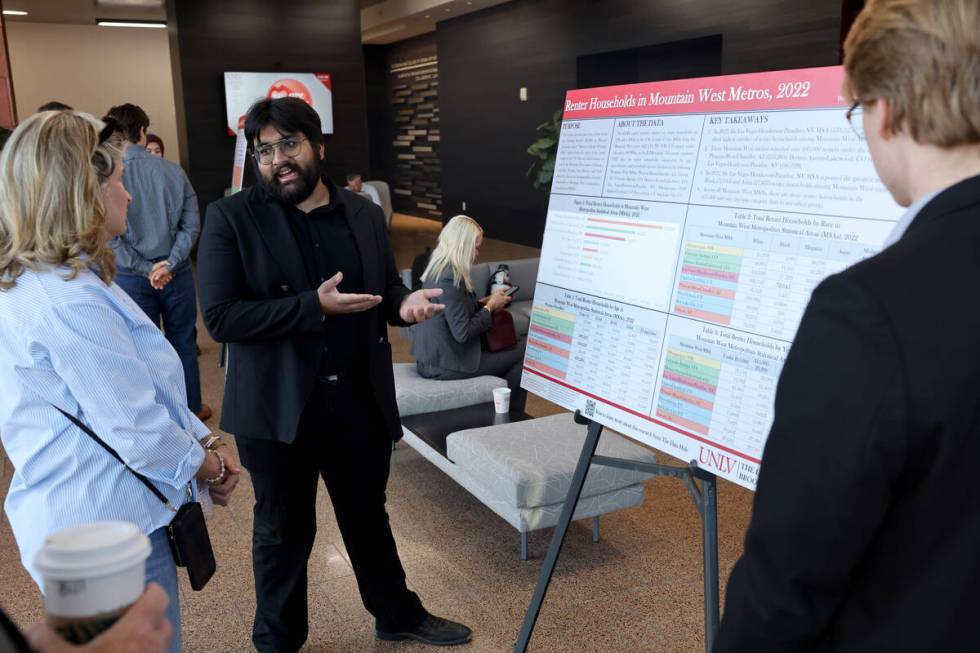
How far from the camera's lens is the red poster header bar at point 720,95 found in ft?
5.41

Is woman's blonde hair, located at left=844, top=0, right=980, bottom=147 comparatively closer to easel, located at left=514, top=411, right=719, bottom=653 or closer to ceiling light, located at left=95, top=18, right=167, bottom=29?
easel, located at left=514, top=411, right=719, bottom=653

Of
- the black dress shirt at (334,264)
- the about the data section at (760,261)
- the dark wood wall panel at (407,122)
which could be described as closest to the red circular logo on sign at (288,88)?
the dark wood wall panel at (407,122)

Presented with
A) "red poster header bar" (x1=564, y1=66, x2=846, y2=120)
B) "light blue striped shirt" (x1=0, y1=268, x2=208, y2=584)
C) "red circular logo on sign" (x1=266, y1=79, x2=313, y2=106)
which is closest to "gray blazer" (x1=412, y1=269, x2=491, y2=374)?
"red poster header bar" (x1=564, y1=66, x2=846, y2=120)

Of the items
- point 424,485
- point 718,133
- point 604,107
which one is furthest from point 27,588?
point 718,133

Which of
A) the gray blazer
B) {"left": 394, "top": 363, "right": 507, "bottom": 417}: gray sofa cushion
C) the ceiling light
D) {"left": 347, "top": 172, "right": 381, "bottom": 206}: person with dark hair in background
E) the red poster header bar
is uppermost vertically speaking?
the ceiling light

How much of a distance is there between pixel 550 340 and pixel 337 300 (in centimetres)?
60

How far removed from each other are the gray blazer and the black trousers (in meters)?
1.85

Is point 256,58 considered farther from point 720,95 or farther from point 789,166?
point 789,166

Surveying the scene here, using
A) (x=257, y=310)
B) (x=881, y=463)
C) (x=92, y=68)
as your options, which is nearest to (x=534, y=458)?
(x=257, y=310)

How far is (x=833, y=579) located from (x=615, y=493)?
2.39 meters

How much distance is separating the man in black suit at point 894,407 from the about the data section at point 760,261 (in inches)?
24.2

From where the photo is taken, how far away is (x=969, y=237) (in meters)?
0.91

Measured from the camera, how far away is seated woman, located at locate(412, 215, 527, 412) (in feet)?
14.1

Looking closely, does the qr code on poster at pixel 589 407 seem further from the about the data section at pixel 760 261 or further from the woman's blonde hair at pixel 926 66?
the woman's blonde hair at pixel 926 66
